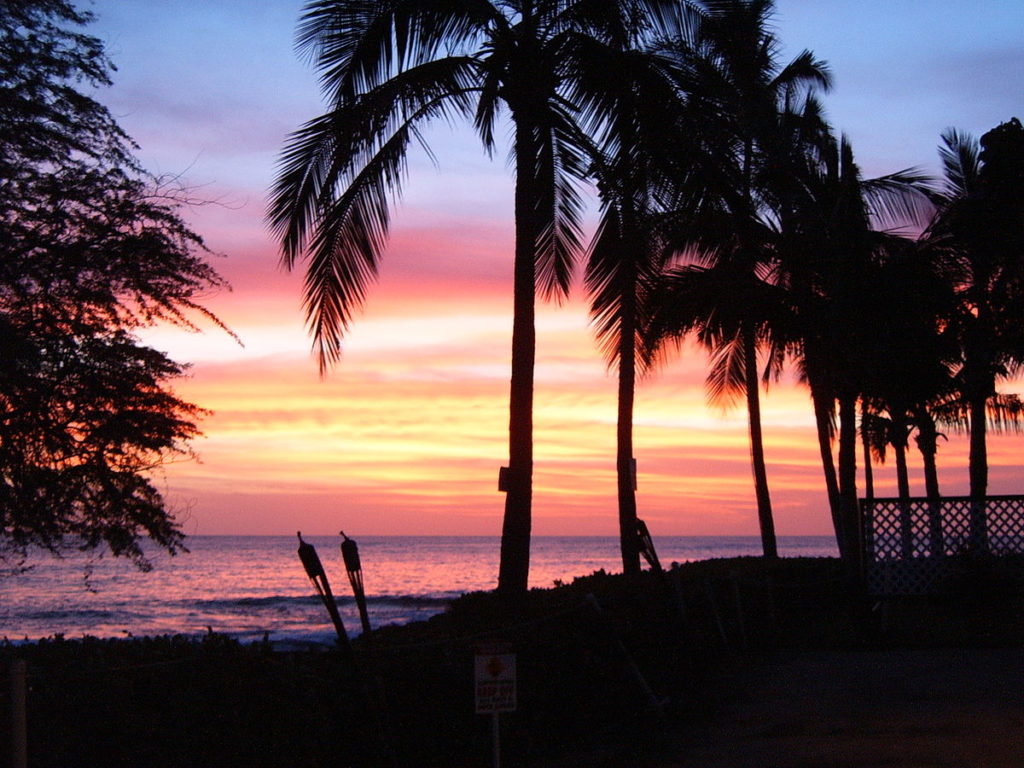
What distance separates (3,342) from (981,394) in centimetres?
1995

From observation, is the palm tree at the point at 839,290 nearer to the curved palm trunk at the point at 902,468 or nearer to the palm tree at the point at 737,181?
the palm tree at the point at 737,181

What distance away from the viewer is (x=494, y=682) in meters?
7.56

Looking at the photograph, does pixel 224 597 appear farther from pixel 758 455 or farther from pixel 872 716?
pixel 872 716

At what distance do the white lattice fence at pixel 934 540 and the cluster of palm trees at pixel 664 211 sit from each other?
9.15ft

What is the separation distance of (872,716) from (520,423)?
17.7 ft

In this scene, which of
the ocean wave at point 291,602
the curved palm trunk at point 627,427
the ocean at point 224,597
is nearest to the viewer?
the curved palm trunk at point 627,427

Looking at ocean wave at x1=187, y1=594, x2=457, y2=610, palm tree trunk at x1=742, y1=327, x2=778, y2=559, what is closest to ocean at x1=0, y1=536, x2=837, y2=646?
ocean wave at x1=187, y1=594, x2=457, y2=610

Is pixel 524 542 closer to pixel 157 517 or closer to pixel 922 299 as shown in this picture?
pixel 157 517

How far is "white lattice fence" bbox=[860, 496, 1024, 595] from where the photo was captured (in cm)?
1611

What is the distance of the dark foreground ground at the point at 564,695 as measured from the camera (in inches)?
282

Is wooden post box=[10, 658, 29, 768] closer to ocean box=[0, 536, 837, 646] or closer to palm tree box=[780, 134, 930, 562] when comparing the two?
ocean box=[0, 536, 837, 646]

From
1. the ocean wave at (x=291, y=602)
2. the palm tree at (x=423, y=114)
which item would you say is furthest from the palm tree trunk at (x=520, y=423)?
the ocean wave at (x=291, y=602)

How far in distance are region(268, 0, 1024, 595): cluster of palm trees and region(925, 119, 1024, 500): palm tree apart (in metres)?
0.05

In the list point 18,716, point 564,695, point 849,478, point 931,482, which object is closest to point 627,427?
point 849,478
